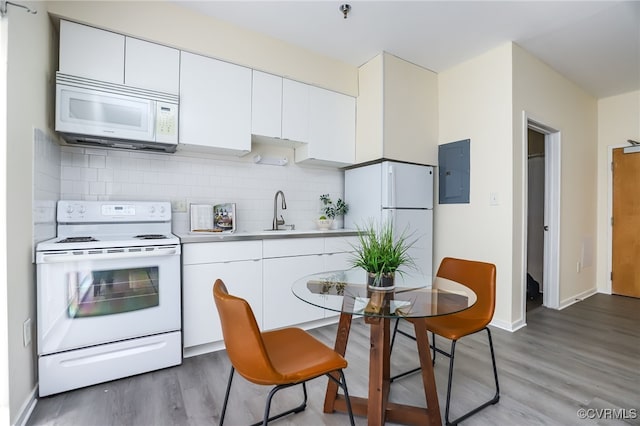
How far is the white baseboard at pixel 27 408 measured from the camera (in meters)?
1.57

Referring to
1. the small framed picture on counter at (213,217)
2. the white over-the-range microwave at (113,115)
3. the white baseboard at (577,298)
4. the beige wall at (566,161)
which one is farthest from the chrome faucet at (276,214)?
the white baseboard at (577,298)

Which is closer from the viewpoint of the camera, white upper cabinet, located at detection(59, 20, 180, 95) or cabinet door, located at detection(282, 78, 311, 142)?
white upper cabinet, located at detection(59, 20, 180, 95)

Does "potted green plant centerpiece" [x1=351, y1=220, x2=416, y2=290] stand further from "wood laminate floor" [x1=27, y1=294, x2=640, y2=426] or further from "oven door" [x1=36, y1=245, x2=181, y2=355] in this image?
"oven door" [x1=36, y1=245, x2=181, y2=355]

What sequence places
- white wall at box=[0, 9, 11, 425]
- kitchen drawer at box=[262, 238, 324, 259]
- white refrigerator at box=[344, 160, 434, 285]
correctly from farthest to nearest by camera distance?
white refrigerator at box=[344, 160, 434, 285] < kitchen drawer at box=[262, 238, 324, 259] < white wall at box=[0, 9, 11, 425]

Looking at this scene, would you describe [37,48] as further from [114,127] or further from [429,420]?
[429,420]

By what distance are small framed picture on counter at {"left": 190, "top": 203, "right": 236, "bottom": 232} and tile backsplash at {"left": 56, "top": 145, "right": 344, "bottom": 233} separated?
124 mm

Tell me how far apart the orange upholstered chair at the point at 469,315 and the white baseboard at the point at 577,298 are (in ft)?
7.98

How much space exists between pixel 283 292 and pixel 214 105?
68.7 inches

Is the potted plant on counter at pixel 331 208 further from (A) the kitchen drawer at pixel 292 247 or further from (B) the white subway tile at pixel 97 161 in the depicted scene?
(B) the white subway tile at pixel 97 161

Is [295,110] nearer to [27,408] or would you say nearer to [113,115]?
[113,115]

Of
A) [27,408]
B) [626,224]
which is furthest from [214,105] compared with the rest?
[626,224]

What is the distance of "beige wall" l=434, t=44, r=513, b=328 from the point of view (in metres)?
2.96

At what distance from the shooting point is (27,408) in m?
1.65

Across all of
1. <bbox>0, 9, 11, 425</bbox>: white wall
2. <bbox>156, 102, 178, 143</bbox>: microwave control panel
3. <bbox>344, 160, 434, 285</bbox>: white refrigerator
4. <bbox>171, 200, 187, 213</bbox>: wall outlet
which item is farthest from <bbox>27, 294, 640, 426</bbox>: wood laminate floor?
<bbox>156, 102, 178, 143</bbox>: microwave control panel
